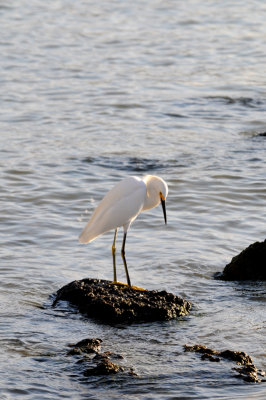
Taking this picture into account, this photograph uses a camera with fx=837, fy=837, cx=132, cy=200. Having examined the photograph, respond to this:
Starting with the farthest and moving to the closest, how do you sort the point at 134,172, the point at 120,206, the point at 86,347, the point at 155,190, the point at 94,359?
the point at 134,172 → the point at 155,190 → the point at 120,206 → the point at 86,347 → the point at 94,359

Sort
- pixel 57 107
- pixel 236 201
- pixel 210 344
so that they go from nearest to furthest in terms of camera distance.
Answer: pixel 210 344
pixel 236 201
pixel 57 107

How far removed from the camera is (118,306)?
707cm

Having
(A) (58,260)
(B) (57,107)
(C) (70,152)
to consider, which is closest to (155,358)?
(A) (58,260)

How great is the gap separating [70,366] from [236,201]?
5.16m

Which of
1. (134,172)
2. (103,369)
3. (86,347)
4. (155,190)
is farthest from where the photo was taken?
(134,172)

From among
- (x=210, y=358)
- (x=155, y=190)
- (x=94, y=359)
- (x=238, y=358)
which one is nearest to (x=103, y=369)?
(x=94, y=359)

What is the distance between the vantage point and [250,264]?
805 centimetres

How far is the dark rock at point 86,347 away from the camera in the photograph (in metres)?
6.38

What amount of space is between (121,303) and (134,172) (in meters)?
4.92

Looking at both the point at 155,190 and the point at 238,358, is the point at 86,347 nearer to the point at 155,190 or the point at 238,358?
the point at 238,358

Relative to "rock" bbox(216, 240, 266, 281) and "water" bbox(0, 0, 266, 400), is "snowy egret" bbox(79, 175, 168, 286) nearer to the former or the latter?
"water" bbox(0, 0, 266, 400)

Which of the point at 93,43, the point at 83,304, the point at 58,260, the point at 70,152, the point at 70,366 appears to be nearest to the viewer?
the point at 70,366

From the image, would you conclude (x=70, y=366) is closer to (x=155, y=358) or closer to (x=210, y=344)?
(x=155, y=358)

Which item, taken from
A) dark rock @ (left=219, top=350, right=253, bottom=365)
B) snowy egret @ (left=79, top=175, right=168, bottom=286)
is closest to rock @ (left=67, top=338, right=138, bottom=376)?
dark rock @ (left=219, top=350, right=253, bottom=365)
